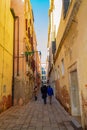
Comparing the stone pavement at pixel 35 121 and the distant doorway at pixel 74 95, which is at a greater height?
the distant doorway at pixel 74 95

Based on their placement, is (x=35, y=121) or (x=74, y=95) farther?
(x=74, y=95)

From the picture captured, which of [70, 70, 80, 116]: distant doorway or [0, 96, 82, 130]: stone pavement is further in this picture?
[70, 70, 80, 116]: distant doorway

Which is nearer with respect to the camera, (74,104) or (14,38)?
(74,104)

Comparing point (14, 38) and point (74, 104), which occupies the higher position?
point (14, 38)

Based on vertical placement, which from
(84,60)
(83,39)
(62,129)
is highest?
(83,39)

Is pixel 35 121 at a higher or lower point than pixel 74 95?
lower

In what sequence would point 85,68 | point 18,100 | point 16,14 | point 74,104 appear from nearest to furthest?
point 85,68 < point 74,104 < point 18,100 < point 16,14

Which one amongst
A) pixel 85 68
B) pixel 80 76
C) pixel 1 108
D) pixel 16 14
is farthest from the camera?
pixel 16 14

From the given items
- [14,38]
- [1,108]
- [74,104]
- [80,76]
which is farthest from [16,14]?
[80,76]

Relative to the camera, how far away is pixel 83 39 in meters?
6.33

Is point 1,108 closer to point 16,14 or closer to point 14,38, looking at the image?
point 14,38

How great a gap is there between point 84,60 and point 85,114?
1.84 m

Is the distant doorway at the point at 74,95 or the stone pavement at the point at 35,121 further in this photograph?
the distant doorway at the point at 74,95

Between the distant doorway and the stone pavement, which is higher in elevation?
the distant doorway
